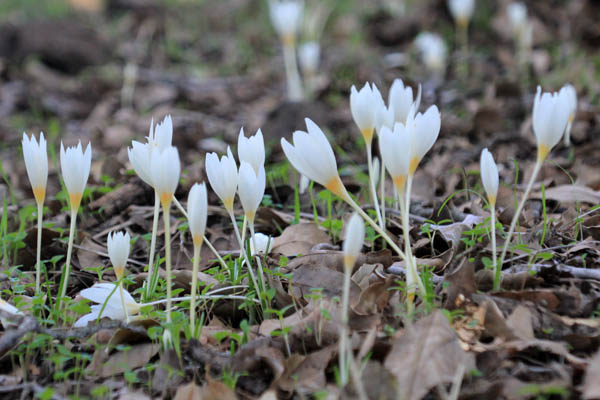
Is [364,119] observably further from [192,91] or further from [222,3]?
[222,3]

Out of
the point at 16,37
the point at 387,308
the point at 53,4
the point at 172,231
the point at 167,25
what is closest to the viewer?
the point at 387,308

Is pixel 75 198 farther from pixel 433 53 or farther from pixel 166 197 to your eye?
pixel 433 53

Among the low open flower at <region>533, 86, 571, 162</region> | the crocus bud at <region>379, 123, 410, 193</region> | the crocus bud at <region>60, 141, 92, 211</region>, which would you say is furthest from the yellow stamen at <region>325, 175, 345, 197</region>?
the crocus bud at <region>60, 141, 92, 211</region>

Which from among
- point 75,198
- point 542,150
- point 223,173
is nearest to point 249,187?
point 223,173

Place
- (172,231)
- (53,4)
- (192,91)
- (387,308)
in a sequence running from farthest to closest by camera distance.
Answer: (53,4)
(192,91)
(172,231)
(387,308)

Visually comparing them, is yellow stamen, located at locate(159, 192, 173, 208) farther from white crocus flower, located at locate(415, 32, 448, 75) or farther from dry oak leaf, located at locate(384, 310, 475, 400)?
white crocus flower, located at locate(415, 32, 448, 75)

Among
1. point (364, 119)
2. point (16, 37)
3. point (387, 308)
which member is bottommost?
point (387, 308)

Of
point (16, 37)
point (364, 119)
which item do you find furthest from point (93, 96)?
point (364, 119)

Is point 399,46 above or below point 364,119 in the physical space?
above
